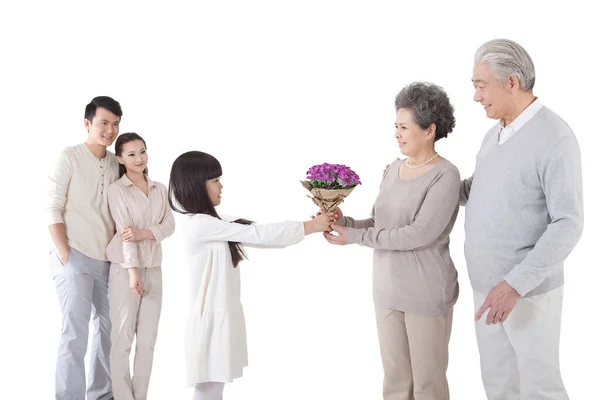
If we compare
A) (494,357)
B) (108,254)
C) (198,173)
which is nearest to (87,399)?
(108,254)

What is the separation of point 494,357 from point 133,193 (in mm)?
2259

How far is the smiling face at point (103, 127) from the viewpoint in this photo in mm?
4051

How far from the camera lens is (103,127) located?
4062mm

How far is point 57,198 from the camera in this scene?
13.2 feet

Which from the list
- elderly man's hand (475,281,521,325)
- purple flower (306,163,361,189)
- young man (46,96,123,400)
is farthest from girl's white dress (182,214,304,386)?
elderly man's hand (475,281,521,325)

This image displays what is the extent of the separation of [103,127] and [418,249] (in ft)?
6.59

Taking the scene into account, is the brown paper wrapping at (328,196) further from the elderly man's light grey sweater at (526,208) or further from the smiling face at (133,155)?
the smiling face at (133,155)

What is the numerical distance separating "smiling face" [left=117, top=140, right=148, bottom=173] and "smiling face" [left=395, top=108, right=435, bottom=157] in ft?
5.13

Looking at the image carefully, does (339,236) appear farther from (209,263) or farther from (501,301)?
(501,301)

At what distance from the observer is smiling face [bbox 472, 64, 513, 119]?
316 centimetres

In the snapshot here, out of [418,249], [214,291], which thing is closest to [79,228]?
[214,291]

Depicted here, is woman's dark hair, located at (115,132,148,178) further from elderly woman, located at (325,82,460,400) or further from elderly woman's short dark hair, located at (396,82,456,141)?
elderly woman's short dark hair, located at (396,82,456,141)

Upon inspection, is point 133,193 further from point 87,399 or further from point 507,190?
point 507,190

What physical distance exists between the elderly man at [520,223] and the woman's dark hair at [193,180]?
1.35 metres
